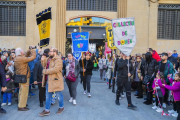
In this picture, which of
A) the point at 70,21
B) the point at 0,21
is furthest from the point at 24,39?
the point at 70,21

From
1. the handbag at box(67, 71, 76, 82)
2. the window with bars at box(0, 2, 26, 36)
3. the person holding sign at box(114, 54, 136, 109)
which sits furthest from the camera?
the window with bars at box(0, 2, 26, 36)

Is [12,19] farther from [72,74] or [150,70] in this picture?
[150,70]

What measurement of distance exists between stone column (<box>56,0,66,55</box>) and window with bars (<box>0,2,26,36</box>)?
3.57m

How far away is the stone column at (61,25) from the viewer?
16531mm

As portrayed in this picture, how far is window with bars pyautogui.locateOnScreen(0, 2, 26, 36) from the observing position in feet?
54.8

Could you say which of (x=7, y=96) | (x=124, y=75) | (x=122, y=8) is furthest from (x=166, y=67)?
(x=122, y=8)

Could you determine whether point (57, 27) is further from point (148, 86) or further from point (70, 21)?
point (148, 86)

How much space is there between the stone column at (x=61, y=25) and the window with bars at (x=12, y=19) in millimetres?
3569

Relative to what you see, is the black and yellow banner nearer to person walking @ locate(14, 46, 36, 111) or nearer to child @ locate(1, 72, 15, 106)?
person walking @ locate(14, 46, 36, 111)

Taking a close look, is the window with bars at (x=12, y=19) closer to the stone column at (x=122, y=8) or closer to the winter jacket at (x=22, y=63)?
the stone column at (x=122, y=8)

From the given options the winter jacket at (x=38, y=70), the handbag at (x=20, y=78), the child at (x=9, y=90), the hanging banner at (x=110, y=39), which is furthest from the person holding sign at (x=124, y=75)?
the child at (x=9, y=90)

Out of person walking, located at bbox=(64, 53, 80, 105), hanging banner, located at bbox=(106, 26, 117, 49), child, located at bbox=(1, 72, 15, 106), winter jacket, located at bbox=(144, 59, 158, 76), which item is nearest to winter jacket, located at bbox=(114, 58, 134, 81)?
winter jacket, located at bbox=(144, 59, 158, 76)

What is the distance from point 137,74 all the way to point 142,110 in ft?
8.28

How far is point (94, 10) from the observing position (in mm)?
17141
